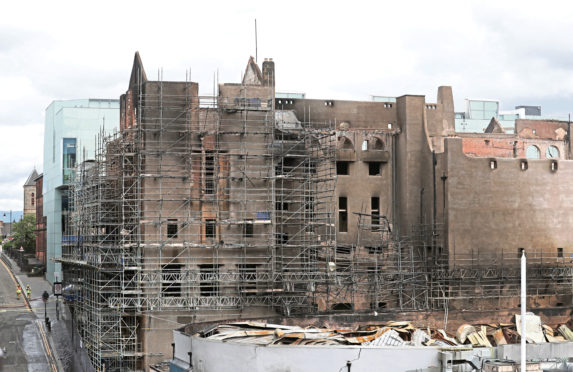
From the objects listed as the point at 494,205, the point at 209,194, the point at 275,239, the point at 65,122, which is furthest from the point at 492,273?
the point at 65,122

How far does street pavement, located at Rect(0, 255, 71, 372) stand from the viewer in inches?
1892

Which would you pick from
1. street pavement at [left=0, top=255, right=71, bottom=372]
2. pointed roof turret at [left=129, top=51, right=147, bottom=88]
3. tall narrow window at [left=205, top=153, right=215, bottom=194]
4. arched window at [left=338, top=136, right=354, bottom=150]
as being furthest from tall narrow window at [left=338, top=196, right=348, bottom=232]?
street pavement at [left=0, top=255, right=71, bottom=372]

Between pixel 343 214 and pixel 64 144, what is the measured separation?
113 feet

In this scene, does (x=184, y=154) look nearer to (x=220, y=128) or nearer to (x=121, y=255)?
(x=220, y=128)

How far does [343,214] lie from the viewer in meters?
53.0

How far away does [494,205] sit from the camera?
52.2 m

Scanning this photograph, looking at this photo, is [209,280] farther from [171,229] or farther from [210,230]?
[171,229]

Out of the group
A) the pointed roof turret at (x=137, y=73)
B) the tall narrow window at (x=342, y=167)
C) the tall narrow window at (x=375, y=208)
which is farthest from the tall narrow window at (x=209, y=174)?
the tall narrow window at (x=375, y=208)

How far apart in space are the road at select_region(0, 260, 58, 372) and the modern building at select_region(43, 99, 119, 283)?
760 centimetres

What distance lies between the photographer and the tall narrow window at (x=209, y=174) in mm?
45125

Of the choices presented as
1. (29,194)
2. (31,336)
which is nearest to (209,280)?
(31,336)

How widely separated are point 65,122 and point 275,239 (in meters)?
38.4

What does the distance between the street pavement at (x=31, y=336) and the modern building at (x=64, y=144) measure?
4.73 metres

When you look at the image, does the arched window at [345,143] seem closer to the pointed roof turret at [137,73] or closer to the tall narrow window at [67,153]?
the pointed roof turret at [137,73]
